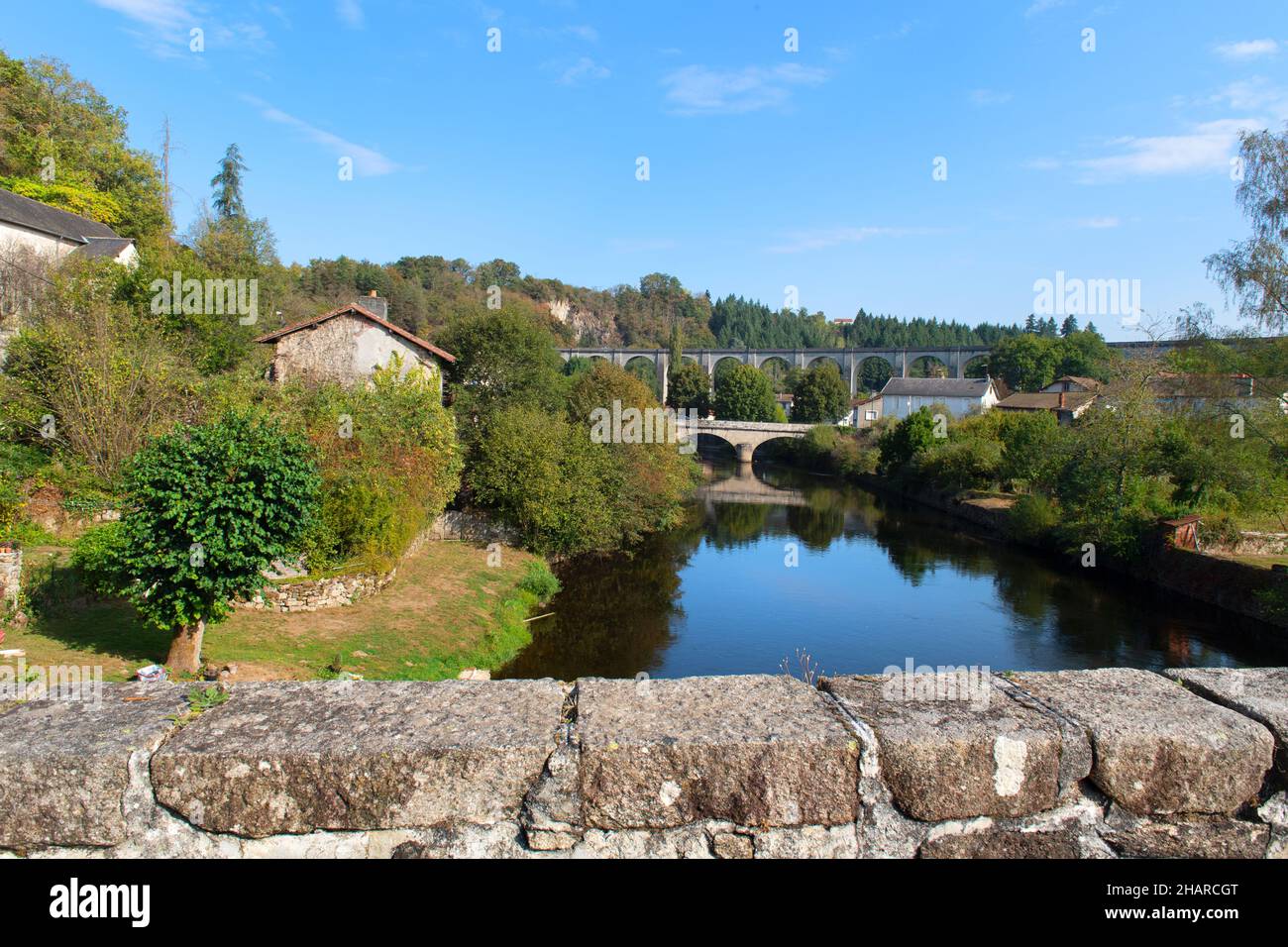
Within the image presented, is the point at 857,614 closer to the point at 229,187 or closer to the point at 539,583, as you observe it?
the point at 539,583

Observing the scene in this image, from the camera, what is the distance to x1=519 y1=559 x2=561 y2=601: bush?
24.0 metres

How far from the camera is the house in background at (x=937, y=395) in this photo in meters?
80.9

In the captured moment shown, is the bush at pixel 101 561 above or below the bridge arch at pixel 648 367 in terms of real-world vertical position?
below

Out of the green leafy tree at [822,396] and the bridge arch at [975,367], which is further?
the bridge arch at [975,367]

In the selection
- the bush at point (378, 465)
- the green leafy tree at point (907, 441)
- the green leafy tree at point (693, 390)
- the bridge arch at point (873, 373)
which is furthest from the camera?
the bridge arch at point (873, 373)

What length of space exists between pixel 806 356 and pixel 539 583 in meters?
102

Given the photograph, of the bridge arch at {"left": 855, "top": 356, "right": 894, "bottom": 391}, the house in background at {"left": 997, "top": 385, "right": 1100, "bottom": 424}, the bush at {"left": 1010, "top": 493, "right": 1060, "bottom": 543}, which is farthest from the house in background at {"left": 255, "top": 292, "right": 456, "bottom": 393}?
the bridge arch at {"left": 855, "top": 356, "right": 894, "bottom": 391}

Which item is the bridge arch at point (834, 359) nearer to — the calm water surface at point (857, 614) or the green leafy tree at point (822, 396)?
the green leafy tree at point (822, 396)

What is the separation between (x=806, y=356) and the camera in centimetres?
11962

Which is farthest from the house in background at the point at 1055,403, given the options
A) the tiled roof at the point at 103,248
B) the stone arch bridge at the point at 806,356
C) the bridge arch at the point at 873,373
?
the tiled roof at the point at 103,248

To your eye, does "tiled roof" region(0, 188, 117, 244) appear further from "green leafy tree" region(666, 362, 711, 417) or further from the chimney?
"green leafy tree" region(666, 362, 711, 417)

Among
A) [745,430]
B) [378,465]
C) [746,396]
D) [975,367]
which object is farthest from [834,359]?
[378,465]

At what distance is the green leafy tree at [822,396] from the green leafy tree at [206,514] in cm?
7884
